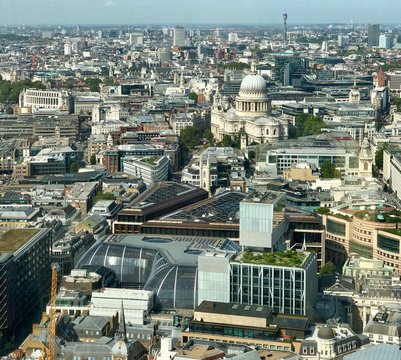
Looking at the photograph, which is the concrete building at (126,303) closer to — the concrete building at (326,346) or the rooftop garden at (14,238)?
the rooftop garden at (14,238)

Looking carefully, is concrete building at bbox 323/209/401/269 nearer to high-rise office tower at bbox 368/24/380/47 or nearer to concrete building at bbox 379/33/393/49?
concrete building at bbox 379/33/393/49

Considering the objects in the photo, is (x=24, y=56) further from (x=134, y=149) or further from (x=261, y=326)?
(x=261, y=326)

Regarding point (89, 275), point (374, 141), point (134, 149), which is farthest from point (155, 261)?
point (374, 141)

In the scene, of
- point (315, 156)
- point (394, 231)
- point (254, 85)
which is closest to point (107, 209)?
point (394, 231)

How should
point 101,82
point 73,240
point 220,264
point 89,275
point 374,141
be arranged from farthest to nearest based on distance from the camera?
point 101,82 → point 374,141 → point 73,240 → point 89,275 → point 220,264

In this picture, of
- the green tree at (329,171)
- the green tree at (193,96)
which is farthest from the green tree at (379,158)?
the green tree at (193,96)

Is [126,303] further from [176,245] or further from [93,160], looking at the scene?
[93,160]

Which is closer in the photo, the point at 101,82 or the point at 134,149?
the point at 134,149
